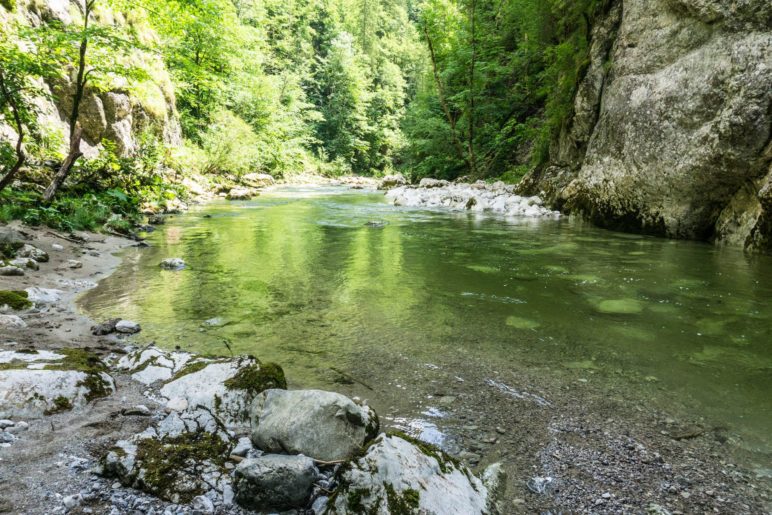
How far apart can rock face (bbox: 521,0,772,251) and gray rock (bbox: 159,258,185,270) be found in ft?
25.7

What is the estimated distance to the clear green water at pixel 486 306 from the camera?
2.93m

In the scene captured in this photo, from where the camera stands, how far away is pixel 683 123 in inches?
295

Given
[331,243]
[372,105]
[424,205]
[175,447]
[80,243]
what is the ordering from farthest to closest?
[372,105] → [424,205] → [331,243] → [80,243] → [175,447]

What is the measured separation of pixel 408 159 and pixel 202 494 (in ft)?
88.2

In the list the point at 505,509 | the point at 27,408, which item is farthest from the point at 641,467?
the point at 27,408

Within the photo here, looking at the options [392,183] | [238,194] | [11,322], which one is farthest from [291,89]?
[11,322]

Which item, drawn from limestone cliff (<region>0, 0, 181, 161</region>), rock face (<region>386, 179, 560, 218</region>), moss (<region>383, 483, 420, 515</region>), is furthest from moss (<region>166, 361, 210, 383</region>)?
rock face (<region>386, 179, 560, 218</region>)

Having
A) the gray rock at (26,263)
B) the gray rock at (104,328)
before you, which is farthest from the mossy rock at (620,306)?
the gray rock at (26,263)

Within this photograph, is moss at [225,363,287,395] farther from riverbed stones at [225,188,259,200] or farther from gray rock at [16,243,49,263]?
riverbed stones at [225,188,259,200]

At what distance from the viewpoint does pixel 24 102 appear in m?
6.65

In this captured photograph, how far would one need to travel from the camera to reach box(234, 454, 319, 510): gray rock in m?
1.62

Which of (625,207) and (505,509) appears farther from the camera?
(625,207)

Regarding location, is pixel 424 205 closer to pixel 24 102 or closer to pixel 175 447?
A: pixel 24 102

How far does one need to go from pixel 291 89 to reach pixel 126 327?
37.4 m
